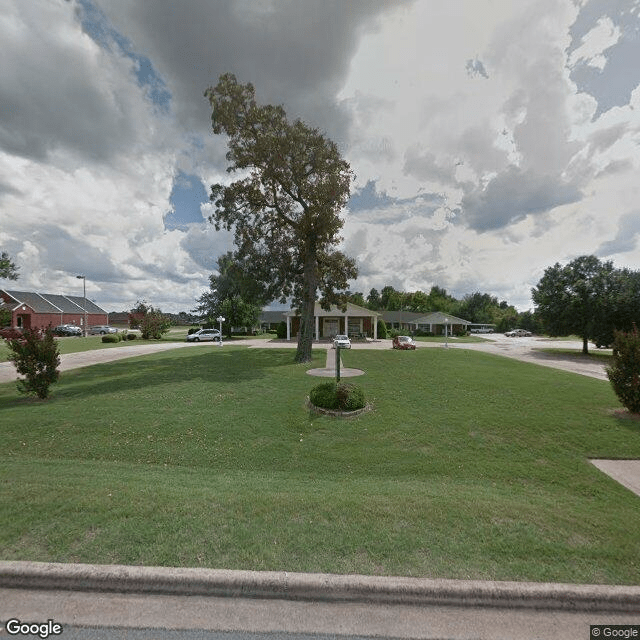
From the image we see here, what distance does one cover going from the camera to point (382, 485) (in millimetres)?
5051

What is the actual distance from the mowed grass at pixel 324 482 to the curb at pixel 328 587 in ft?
0.47

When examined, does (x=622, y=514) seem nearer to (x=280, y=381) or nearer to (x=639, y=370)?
(x=639, y=370)

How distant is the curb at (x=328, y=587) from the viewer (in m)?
2.81

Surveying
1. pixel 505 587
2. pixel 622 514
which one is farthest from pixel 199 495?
pixel 622 514

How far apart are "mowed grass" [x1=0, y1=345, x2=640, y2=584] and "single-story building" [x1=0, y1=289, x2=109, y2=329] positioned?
45.9 meters

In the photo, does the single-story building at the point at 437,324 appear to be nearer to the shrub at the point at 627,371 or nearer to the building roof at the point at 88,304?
the shrub at the point at 627,371

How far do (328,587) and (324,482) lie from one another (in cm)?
242

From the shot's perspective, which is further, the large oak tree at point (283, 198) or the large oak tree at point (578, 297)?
the large oak tree at point (578, 297)

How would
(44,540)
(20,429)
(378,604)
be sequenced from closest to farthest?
(378,604), (44,540), (20,429)

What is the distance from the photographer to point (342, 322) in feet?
131

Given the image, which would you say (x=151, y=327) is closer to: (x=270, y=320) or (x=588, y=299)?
(x=270, y=320)

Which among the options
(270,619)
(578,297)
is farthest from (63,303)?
(578,297)

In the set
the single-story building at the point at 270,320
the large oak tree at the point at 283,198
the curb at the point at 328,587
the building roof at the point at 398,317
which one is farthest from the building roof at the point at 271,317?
the curb at the point at 328,587

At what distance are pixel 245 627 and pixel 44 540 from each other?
2495mm
